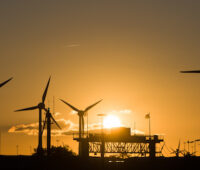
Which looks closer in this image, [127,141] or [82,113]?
[82,113]

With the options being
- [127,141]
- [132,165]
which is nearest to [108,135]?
[127,141]

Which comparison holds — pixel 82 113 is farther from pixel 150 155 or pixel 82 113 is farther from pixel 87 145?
pixel 150 155

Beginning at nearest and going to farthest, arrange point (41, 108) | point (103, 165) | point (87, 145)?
1. point (41, 108)
2. point (103, 165)
3. point (87, 145)

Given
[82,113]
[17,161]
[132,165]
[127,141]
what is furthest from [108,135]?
[17,161]

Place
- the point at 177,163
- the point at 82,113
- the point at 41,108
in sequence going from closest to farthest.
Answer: the point at 41,108 < the point at 177,163 < the point at 82,113

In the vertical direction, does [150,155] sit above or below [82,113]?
below

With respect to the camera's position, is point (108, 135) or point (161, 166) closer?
point (161, 166)

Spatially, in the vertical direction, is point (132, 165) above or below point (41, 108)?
below

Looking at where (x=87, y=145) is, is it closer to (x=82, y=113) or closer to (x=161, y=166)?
(x=82, y=113)

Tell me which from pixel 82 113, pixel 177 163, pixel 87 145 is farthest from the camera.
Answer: pixel 87 145
